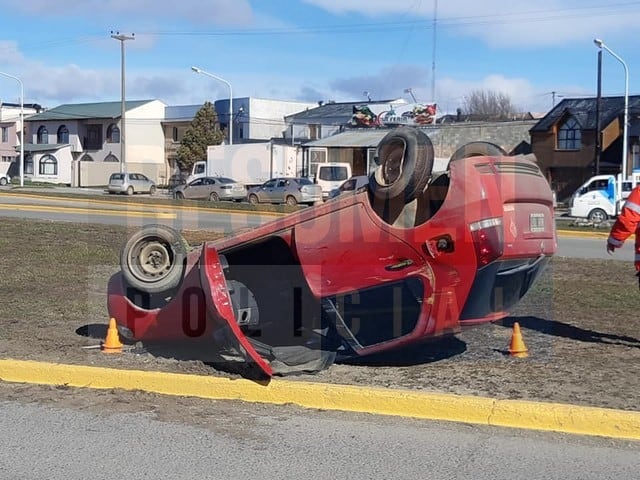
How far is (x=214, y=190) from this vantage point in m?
45.2

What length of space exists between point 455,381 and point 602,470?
1.88 meters

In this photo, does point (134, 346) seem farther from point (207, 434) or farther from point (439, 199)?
point (439, 199)

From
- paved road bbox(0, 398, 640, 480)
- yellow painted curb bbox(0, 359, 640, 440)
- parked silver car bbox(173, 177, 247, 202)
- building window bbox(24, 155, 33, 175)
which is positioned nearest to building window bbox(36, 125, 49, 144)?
building window bbox(24, 155, 33, 175)

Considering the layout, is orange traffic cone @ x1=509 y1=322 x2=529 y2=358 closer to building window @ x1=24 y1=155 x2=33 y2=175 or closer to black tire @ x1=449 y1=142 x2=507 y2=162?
black tire @ x1=449 y1=142 x2=507 y2=162

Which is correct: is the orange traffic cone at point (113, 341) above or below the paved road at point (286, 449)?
above

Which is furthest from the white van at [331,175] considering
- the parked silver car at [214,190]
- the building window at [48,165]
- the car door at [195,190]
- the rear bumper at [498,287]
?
the building window at [48,165]

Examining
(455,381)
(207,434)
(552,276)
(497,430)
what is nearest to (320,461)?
(207,434)

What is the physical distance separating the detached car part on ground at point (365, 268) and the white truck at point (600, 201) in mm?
26165

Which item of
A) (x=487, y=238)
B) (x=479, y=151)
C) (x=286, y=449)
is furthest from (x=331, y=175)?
(x=286, y=449)

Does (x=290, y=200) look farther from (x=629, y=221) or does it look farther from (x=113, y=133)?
(x=113, y=133)

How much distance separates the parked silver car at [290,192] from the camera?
135 feet

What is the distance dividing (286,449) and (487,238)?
83.4 inches

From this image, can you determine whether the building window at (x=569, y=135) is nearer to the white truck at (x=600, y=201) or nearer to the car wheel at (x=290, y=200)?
the white truck at (x=600, y=201)

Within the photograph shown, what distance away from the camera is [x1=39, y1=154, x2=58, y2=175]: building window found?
74250 mm
